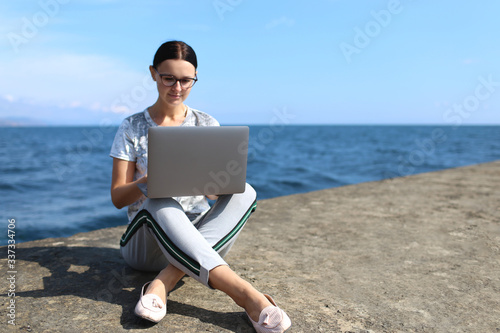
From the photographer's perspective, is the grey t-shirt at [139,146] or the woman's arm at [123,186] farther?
the grey t-shirt at [139,146]

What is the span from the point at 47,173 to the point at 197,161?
493 inches

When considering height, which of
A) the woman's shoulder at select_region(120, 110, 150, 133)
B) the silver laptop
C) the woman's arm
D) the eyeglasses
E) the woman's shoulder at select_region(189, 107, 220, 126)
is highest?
the eyeglasses

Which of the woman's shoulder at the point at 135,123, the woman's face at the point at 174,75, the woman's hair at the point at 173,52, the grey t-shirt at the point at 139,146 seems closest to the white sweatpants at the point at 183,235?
the grey t-shirt at the point at 139,146

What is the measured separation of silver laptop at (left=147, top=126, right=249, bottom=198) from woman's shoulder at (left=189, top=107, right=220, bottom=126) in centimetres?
52

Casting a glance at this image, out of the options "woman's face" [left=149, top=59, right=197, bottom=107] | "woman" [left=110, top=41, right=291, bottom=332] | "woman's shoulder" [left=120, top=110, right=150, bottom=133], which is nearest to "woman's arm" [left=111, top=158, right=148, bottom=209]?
"woman" [left=110, top=41, right=291, bottom=332]

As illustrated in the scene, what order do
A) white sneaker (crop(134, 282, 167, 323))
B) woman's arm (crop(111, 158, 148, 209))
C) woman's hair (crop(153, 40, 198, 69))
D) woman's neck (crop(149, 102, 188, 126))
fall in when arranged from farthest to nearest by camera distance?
woman's neck (crop(149, 102, 188, 126)), woman's hair (crop(153, 40, 198, 69)), woman's arm (crop(111, 158, 148, 209)), white sneaker (crop(134, 282, 167, 323))

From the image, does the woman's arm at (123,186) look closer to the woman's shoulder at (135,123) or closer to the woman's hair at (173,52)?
the woman's shoulder at (135,123)

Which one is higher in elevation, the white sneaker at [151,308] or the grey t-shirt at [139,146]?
the grey t-shirt at [139,146]

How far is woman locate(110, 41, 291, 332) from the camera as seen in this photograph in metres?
1.64

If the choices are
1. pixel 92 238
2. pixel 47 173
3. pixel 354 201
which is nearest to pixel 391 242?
pixel 354 201

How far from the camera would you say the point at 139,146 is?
2.03 meters

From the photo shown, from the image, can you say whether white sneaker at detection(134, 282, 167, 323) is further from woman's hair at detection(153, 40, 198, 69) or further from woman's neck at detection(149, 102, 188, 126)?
woman's hair at detection(153, 40, 198, 69)

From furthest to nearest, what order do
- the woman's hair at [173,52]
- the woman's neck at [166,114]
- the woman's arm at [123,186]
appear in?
the woman's neck at [166,114] < the woman's hair at [173,52] < the woman's arm at [123,186]

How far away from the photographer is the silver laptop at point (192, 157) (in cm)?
162
